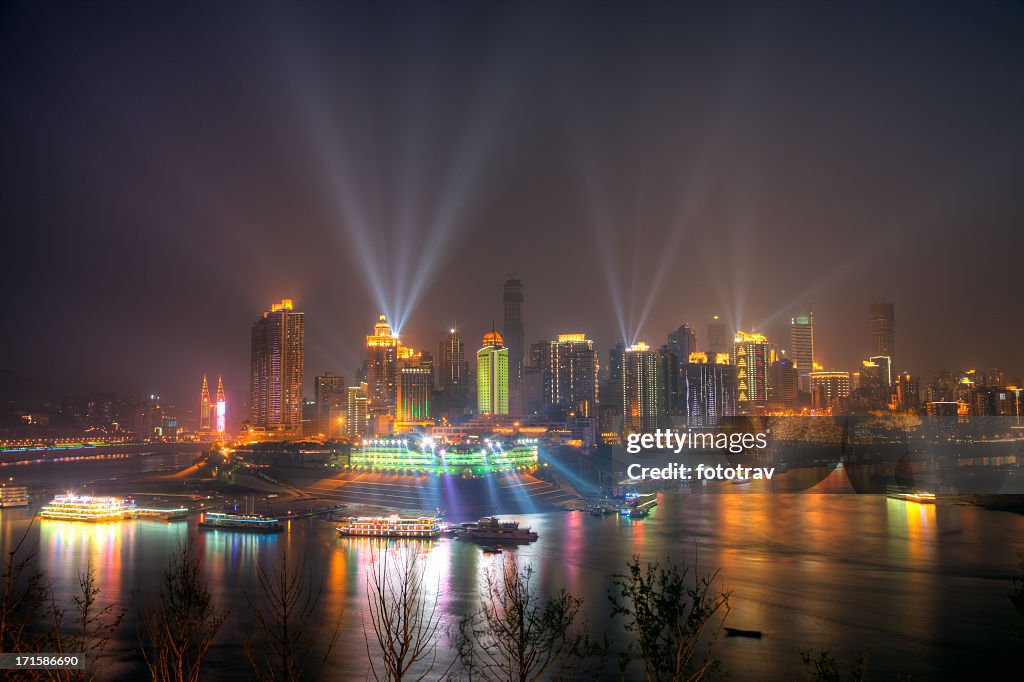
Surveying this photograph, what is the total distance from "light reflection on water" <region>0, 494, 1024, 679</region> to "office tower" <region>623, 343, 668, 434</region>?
81.4 ft

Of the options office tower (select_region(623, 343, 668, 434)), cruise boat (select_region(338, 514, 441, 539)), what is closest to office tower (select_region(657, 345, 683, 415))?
office tower (select_region(623, 343, 668, 434))

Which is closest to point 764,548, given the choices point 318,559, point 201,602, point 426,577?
point 426,577

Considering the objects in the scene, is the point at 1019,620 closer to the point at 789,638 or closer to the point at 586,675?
the point at 789,638

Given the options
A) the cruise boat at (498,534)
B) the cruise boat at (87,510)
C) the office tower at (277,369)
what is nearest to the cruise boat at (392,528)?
the cruise boat at (498,534)

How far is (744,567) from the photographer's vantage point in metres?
14.4

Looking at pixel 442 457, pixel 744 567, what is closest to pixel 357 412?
pixel 442 457

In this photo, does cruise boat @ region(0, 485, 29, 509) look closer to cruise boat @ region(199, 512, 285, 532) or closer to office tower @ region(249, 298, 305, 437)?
cruise boat @ region(199, 512, 285, 532)

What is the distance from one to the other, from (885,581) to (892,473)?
1844cm

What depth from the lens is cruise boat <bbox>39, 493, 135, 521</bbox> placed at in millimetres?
21828

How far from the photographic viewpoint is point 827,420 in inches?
A: 1371

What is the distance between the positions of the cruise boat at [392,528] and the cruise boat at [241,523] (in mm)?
2046

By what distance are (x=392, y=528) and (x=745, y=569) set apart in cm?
837

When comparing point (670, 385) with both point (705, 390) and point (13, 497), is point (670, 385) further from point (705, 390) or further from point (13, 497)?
point (13, 497)

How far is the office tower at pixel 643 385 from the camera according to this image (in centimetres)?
4931
